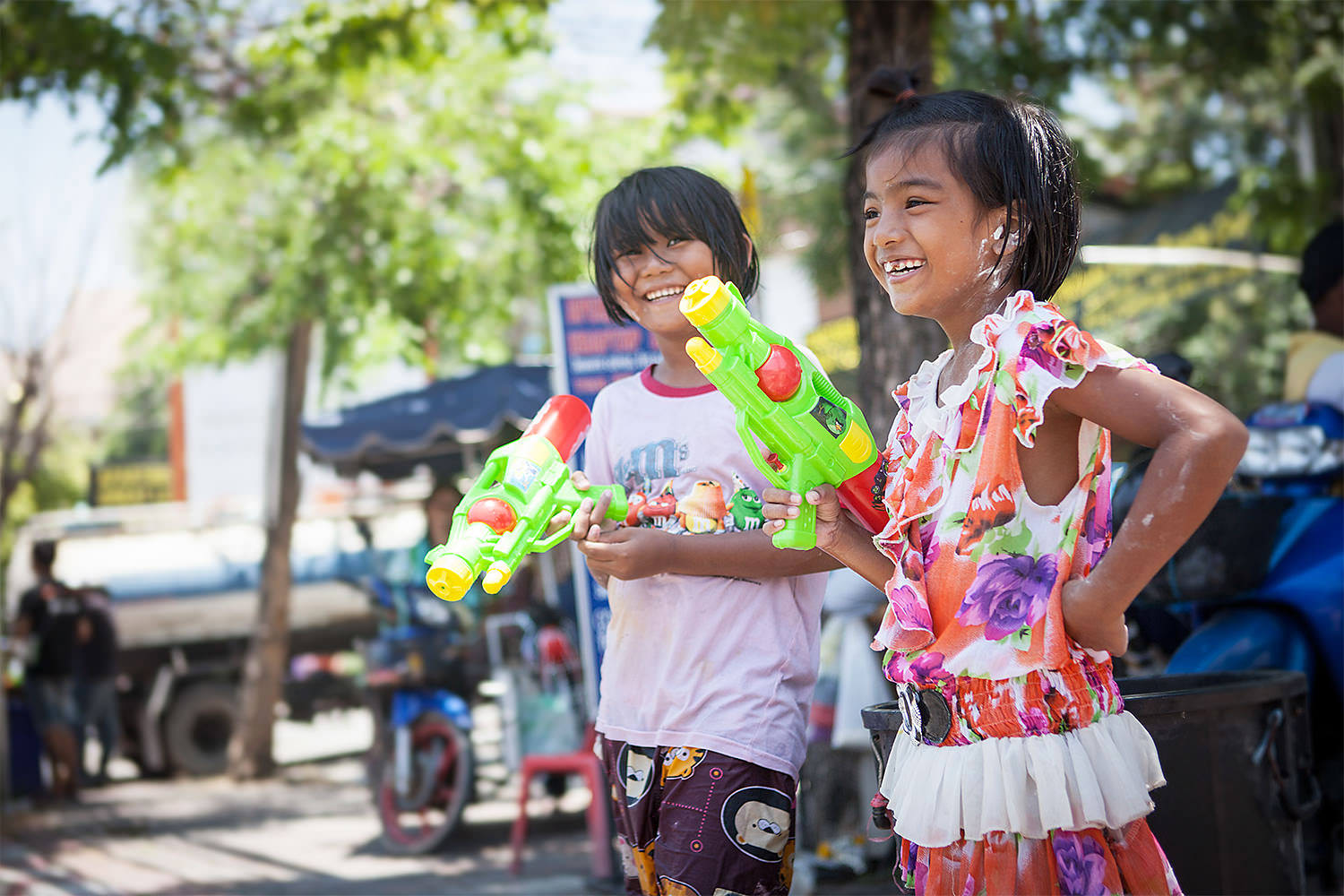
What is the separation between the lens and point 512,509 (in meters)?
2.13

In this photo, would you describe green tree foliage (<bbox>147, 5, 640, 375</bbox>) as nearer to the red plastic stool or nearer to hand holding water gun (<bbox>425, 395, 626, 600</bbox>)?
the red plastic stool

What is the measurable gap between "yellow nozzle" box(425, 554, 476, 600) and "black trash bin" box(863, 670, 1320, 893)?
51.4 inches

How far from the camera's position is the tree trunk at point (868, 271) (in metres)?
4.88

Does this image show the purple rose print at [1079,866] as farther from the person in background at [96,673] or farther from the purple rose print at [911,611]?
the person in background at [96,673]

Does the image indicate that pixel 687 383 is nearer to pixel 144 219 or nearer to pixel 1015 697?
pixel 1015 697

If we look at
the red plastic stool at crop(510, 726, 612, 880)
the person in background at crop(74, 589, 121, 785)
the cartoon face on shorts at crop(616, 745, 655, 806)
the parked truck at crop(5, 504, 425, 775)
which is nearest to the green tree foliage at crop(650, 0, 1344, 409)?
the cartoon face on shorts at crop(616, 745, 655, 806)

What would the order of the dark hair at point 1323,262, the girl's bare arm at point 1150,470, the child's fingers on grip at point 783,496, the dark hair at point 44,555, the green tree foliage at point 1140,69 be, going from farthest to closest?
the dark hair at point 44,555
the green tree foliage at point 1140,69
the dark hair at point 1323,262
the child's fingers on grip at point 783,496
the girl's bare arm at point 1150,470

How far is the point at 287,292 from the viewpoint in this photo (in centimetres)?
989

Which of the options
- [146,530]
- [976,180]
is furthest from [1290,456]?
[146,530]

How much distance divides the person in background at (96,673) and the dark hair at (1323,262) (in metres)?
9.84

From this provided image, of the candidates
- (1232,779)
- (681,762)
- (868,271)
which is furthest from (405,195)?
(1232,779)

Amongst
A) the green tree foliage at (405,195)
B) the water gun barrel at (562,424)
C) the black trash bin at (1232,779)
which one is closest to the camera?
the water gun barrel at (562,424)

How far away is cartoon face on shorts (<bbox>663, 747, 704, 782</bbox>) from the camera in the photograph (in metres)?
2.26

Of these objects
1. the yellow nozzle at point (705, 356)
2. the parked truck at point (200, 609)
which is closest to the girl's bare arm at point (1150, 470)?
the yellow nozzle at point (705, 356)
